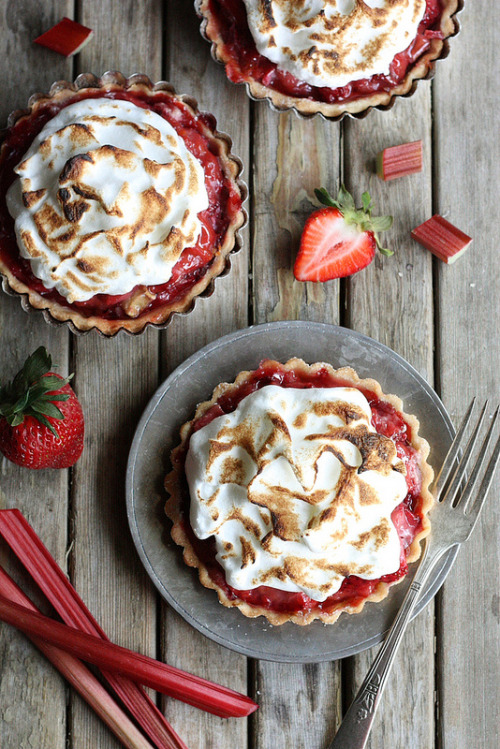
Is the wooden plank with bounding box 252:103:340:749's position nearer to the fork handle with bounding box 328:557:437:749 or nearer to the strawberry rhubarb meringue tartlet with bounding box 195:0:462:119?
the fork handle with bounding box 328:557:437:749

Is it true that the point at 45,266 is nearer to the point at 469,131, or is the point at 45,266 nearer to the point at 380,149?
the point at 380,149

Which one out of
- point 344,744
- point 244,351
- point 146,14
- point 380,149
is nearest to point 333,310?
point 244,351

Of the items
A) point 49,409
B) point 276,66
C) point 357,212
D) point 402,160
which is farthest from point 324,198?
point 49,409

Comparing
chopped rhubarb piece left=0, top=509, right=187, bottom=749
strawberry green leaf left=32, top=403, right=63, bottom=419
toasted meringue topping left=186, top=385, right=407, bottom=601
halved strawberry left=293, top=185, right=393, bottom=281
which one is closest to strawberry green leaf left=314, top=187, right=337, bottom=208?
halved strawberry left=293, top=185, right=393, bottom=281

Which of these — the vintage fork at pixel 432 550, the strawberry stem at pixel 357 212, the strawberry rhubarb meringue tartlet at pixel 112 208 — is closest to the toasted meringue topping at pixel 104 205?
the strawberry rhubarb meringue tartlet at pixel 112 208

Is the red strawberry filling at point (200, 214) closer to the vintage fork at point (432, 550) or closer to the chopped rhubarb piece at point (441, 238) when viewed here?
the chopped rhubarb piece at point (441, 238)
